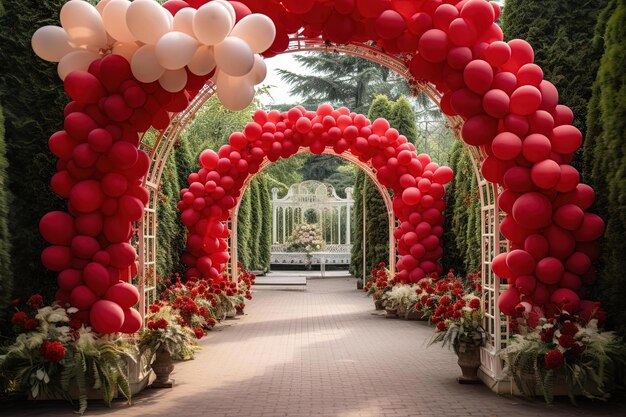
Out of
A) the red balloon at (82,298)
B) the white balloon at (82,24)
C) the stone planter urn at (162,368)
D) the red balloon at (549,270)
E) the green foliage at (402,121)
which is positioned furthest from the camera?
the green foliage at (402,121)

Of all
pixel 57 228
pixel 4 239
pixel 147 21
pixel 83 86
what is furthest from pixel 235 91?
pixel 4 239

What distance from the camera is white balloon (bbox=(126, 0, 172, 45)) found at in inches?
198

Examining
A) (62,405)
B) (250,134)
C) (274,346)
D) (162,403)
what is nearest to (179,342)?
(162,403)

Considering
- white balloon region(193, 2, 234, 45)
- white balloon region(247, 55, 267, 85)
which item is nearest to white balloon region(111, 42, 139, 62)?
white balloon region(193, 2, 234, 45)

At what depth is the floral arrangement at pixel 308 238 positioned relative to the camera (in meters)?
23.9

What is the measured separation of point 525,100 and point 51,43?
4237mm

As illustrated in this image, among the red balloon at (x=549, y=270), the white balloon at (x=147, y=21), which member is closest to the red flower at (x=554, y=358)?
the red balloon at (x=549, y=270)

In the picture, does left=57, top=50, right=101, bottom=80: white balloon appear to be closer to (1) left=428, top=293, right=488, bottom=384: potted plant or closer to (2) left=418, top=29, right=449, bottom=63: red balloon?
(2) left=418, top=29, right=449, bottom=63: red balloon

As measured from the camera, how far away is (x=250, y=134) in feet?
37.4

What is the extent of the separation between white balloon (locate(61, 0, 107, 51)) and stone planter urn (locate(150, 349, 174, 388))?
299 centimetres

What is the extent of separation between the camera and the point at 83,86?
548 cm

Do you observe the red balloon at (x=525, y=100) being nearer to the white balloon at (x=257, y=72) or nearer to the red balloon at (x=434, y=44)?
the red balloon at (x=434, y=44)

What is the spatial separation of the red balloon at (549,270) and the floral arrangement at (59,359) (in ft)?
12.5

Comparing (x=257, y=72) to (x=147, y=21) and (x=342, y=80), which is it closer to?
(x=147, y=21)
